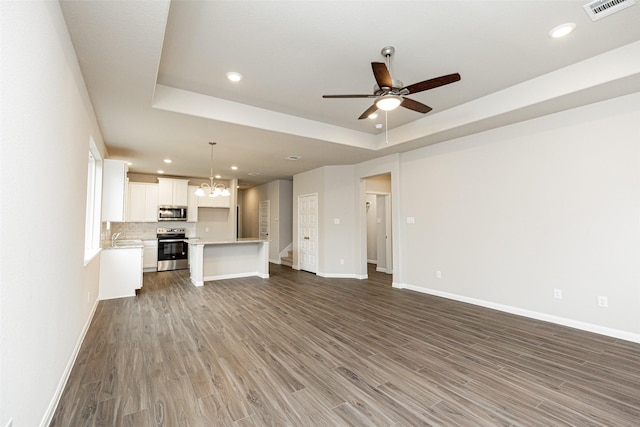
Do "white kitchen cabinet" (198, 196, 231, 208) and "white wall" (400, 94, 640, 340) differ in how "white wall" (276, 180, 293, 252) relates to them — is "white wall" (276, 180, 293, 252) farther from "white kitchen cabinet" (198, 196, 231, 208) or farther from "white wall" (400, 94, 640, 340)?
"white wall" (400, 94, 640, 340)

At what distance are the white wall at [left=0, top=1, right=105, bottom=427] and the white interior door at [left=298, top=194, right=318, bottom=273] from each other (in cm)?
528

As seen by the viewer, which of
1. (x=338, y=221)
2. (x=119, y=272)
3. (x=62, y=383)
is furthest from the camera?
(x=338, y=221)

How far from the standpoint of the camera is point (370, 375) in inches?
98.0

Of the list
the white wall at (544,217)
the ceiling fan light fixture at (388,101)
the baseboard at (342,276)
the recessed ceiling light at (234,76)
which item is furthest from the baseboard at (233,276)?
the ceiling fan light fixture at (388,101)

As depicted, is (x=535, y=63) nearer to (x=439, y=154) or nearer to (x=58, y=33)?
(x=439, y=154)

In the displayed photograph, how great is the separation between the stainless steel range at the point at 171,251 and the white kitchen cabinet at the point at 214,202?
1.15m

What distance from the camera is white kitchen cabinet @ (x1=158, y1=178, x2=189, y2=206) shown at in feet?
26.4

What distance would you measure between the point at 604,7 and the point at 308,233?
6393 millimetres

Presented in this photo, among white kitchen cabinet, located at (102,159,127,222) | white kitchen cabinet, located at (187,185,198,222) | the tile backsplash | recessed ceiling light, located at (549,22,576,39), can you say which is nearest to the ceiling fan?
recessed ceiling light, located at (549,22,576,39)

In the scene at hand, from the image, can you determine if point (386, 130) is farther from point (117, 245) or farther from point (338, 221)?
point (117, 245)

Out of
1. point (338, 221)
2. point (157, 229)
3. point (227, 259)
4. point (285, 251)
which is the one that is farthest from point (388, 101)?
point (157, 229)

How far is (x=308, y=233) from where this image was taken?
775 cm

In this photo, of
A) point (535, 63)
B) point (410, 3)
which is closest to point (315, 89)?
point (410, 3)

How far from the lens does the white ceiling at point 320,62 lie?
2334mm
